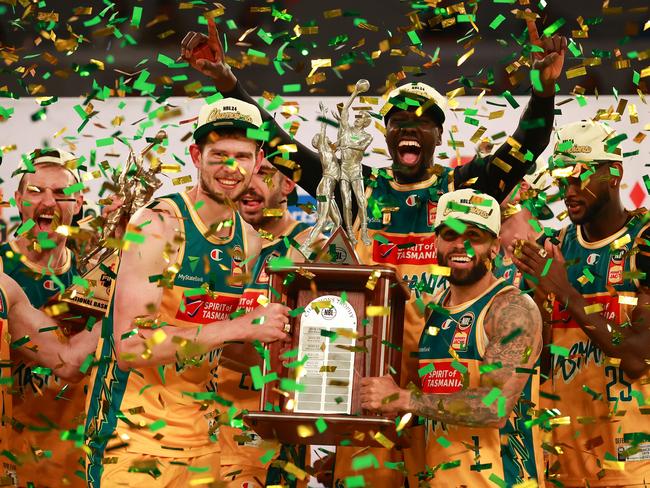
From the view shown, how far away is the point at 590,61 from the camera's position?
411 centimetres

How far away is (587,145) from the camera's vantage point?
14.5 feet

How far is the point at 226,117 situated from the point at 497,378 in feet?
4.49

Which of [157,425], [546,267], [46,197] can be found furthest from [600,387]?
[46,197]

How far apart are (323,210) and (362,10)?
299 centimetres

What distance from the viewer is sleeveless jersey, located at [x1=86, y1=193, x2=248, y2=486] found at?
3.81 metres

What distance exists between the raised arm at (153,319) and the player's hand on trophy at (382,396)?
327 millimetres

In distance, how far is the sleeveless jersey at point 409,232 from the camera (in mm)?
4293

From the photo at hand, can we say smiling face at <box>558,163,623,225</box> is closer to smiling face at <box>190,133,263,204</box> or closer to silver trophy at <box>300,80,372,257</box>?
silver trophy at <box>300,80,372,257</box>

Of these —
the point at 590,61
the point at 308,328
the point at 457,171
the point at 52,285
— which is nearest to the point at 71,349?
the point at 52,285

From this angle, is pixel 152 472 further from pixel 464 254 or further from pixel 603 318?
pixel 603 318

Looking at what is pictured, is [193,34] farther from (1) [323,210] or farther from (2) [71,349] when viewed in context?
(2) [71,349]

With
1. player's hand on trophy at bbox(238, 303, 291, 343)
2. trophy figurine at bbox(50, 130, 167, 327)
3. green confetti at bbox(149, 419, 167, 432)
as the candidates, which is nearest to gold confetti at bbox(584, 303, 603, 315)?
player's hand on trophy at bbox(238, 303, 291, 343)

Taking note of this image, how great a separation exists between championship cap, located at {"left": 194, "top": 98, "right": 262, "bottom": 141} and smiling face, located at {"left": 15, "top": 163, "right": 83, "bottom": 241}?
1.24 meters

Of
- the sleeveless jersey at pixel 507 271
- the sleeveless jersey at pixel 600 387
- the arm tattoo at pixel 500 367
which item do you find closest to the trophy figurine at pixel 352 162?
the arm tattoo at pixel 500 367
